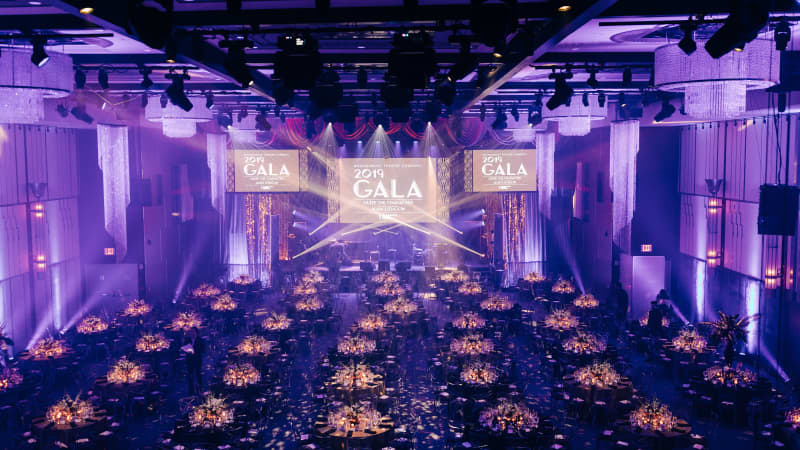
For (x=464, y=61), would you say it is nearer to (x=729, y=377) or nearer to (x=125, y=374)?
(x=729, y=377)

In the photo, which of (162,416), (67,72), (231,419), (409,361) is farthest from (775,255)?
(67,72)

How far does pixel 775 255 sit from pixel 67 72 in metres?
12.5

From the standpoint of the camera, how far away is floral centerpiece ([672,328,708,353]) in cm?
1218

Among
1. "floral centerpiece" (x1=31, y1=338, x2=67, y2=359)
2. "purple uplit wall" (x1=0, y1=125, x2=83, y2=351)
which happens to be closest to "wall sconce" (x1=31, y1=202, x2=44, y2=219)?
"purple uplit wall" (x1=0, y1=125, x2=83, y2=351)

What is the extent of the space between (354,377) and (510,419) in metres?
2.86

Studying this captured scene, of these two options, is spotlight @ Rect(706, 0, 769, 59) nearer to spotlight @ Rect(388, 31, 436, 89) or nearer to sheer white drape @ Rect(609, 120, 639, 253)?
spotlight @ Rect(388, 31, 436, 89)

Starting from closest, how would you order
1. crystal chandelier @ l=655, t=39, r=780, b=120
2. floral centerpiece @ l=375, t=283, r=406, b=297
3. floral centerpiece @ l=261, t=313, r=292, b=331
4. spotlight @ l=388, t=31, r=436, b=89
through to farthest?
1. crystal chandelier @ l=655, t=39, r=780, b=120
2. spotlight @ l=388, t=31, r=436, b=89
3. floral centerpiece @ l=261, t=313, r=292, b=331
4. floral centerpiece @ l=375, t=283, r=406, b=297

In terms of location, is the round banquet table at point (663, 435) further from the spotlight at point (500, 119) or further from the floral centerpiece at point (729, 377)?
the spotlight at point (500, 119)

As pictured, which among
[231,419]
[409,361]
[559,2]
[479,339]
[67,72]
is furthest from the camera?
[409,361]

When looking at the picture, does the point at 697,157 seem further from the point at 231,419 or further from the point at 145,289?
the point at 145,289

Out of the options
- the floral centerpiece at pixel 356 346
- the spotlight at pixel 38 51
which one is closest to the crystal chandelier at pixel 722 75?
the spotlight at pixel 38 51

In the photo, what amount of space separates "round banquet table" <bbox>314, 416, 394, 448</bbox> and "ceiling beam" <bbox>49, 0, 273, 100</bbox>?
4645mm

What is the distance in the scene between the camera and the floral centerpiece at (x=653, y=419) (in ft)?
28.2

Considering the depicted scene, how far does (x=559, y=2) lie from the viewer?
5.89m
